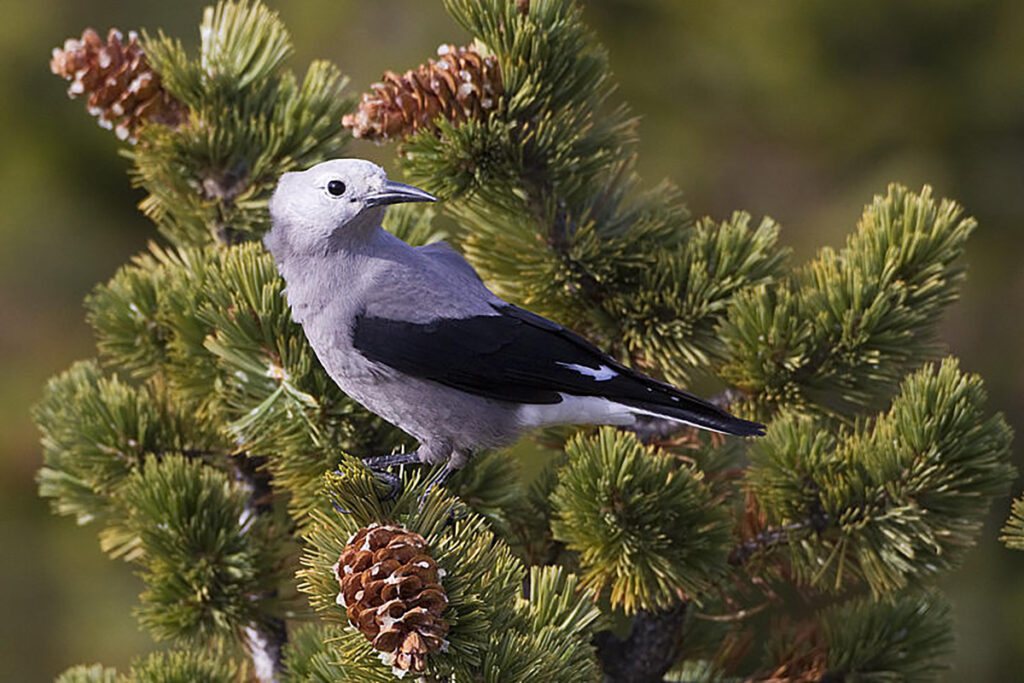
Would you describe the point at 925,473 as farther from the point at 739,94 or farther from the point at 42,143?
the point at 42,143

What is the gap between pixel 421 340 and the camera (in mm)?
1666

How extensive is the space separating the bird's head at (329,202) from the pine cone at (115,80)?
1.01ft

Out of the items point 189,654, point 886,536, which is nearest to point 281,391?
point 189,654

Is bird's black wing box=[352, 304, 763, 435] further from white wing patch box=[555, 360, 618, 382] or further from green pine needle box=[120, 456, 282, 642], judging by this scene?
green pine needle box=[120, 456, 282, 642]

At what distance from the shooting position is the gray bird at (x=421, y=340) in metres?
1.62

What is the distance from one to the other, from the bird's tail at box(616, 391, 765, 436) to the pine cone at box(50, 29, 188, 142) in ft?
3.08

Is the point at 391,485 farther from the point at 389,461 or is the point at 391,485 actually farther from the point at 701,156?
the point at 701,156

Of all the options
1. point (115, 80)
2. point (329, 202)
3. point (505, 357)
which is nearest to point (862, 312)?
point (505, 357)

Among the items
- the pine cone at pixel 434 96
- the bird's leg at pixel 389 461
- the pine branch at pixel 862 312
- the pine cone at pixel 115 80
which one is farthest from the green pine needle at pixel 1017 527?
the pine cone at pixel 115 80

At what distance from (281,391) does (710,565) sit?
25.9 inches

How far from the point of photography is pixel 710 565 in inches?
63.3

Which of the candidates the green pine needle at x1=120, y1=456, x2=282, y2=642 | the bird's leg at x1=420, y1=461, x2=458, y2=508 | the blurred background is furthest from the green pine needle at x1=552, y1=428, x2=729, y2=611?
the blurred background

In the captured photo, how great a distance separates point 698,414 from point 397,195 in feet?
1.70

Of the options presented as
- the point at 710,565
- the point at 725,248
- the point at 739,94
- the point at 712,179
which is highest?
the point at 739,94
